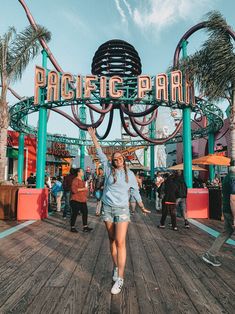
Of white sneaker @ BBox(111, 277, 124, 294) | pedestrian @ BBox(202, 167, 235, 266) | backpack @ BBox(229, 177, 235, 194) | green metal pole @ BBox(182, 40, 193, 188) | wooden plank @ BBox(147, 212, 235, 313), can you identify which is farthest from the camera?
green metal pole @ BBox(182, 40, 193, 188)

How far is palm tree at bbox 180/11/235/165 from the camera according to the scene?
9539 millimetres

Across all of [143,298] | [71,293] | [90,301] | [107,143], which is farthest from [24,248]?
[107,143]

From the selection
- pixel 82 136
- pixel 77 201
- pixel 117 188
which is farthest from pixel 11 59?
pixel 82 136

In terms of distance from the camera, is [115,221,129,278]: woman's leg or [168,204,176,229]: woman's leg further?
[168,204,176,229]: woman's leg

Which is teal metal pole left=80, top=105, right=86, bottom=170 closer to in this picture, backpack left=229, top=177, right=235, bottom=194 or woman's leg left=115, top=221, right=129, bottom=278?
backpack left=229, top=177, right=235, bottom=194

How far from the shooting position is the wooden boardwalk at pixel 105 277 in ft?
8.66

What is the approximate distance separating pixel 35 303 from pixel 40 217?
606 cm

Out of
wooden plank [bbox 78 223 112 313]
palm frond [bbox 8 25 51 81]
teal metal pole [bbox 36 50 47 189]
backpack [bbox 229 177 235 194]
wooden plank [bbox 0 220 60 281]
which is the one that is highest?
palm frond [bbox 8 25 51 81]

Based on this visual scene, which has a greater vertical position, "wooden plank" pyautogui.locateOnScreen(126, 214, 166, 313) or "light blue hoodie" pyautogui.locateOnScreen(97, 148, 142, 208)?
"light blue hoodie" pyautogui.locateOnScreen(97, 148, 142, 208)

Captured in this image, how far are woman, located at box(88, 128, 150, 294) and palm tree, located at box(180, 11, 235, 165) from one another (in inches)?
303

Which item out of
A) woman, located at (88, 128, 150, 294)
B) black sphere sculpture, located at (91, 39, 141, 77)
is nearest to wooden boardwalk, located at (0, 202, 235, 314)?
woman, located at (88, 128, 150, 294)

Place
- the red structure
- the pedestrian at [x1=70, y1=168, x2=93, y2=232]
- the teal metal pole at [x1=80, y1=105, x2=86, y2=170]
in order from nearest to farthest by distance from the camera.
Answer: the pedestrian at [x1=70, y1=168, x2=93, y2=232] → the red structure → the teal metal pole at [x1=80, y1=105, x2=86, y2=170]

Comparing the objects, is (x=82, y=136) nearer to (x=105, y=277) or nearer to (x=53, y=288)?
(x=105, y=277)

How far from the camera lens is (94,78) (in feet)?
32.6
